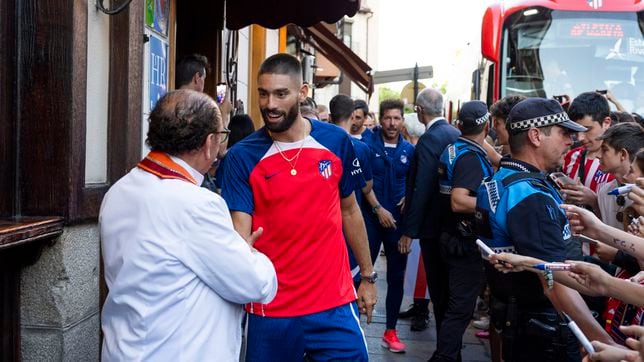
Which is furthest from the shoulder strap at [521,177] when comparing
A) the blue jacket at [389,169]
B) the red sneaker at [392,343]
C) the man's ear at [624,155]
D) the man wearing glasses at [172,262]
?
the blue jacket at [389,169]

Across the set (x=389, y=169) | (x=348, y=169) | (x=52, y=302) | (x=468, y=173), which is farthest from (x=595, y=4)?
(x=52, y=302)

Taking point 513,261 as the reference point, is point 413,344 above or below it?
below

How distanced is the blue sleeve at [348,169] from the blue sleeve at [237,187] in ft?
1.64

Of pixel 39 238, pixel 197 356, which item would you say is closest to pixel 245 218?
pixel 39 238

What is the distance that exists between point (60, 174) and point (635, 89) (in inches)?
370

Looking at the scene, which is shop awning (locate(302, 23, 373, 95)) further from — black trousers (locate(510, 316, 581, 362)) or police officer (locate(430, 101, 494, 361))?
black trousers (locate(510, 316, 581, 362))

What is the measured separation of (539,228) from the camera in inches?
152

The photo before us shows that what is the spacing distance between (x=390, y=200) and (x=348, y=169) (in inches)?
142

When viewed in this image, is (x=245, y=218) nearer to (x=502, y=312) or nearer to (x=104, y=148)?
(x=104, y=148)

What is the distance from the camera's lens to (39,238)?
3771mm

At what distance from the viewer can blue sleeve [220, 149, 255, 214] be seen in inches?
158

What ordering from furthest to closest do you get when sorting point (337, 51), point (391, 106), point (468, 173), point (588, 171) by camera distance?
1. point (337, 51)
2. point (391, 106)
3. point (588, 171)
4. point (468, 173)

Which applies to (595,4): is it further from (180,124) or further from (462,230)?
(180,124)

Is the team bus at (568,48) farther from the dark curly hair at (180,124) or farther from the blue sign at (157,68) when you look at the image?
the dark curly hair at (180,124)
